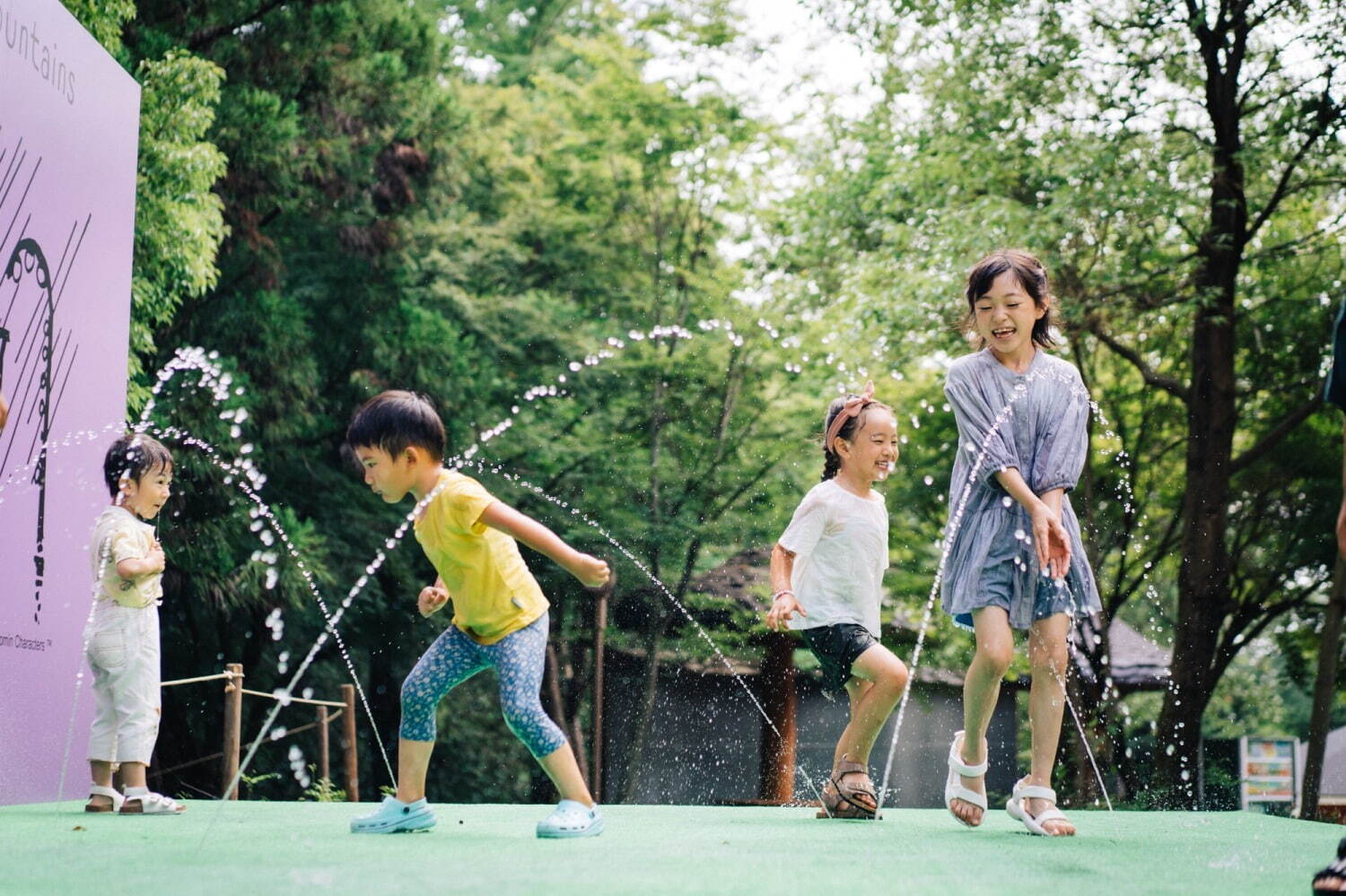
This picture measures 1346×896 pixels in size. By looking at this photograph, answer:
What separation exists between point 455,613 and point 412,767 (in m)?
0.53

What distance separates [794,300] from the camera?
1959 centimetres

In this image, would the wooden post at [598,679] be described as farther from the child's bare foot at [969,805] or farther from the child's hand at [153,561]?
the child's bare foot at [969,805]

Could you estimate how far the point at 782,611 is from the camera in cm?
523

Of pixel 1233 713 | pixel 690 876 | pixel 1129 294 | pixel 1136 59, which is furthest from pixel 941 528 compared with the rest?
pixel 1233 713

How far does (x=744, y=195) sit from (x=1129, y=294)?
7.04 metres

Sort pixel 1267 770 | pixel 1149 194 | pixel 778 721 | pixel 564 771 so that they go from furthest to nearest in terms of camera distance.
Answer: pixel 1267 770 → pixel 778 721 → pixel 1149 194 → pixel 564 771

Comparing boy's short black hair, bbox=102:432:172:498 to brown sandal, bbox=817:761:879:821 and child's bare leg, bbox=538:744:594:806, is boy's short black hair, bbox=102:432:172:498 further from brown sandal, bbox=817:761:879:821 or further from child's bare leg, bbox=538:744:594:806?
brown sandal, bbox=817:761:879:821

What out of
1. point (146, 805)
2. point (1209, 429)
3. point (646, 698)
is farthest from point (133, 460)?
point (646, 698)

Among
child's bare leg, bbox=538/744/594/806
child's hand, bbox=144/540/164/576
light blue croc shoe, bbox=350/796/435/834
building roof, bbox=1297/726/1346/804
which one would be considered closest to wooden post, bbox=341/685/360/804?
child's hand, bbox=144/540/164/576

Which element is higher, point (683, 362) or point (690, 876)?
point (683, 362)

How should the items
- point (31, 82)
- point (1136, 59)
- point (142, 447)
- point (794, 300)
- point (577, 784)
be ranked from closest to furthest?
point (577, 784), point (142, 447), point (31, 82), point (1136, 59), point (794, 300)

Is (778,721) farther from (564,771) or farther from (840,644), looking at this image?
(564,771)

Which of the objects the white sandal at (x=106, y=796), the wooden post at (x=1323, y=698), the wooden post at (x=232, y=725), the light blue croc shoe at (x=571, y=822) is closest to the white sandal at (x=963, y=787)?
the light blue croc shoe at (x=571, y=822)

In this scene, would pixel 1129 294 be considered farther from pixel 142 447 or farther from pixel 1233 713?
pixel 1233 713
